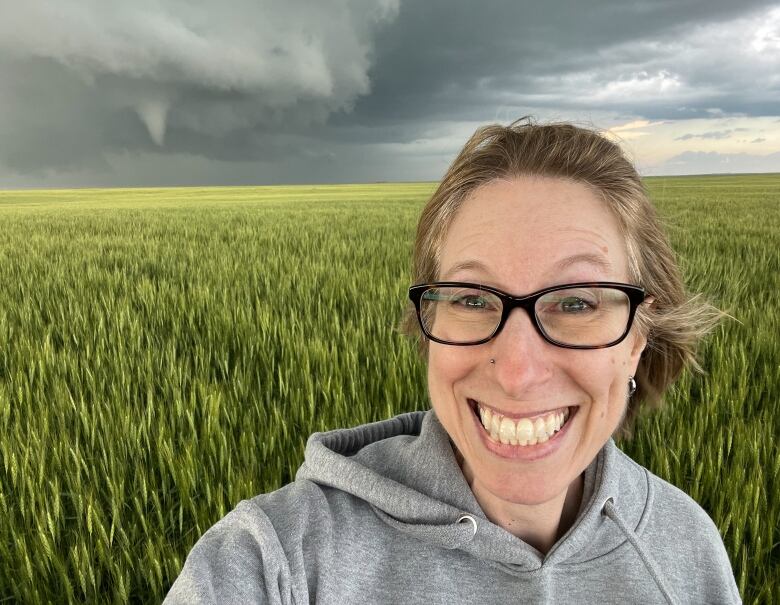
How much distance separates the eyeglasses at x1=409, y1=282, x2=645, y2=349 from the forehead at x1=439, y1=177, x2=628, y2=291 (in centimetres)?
2

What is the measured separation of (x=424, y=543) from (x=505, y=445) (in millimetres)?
181

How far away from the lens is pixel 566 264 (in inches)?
35.1

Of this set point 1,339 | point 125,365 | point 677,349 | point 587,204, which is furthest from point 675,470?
point 1,339

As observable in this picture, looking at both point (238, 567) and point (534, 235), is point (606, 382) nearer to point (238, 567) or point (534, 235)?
point (534, 235)

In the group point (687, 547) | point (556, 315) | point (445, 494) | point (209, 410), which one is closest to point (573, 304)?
point (556, 315)

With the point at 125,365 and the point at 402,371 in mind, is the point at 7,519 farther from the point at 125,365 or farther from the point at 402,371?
the point at 402,371

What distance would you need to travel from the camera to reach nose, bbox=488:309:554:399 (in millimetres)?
857

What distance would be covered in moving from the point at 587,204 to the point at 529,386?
11.5 inches

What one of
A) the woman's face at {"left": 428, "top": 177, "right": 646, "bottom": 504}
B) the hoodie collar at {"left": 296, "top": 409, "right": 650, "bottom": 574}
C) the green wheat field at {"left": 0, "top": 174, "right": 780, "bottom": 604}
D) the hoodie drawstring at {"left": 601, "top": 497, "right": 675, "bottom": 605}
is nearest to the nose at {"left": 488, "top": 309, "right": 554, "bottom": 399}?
the woman's face at {"left": 428, "top": 177, "right": 646, "bottom": 504}

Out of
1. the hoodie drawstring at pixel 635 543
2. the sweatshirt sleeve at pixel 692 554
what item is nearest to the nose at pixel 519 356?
the hoodie drawstring at pixel 635 543

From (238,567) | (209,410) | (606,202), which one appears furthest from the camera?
(209,410)

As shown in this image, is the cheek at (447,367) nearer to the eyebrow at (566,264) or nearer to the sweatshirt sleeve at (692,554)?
the eyebrow at (566,264)

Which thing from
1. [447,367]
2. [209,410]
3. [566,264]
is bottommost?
[209,410]

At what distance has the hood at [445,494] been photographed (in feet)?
2.93
